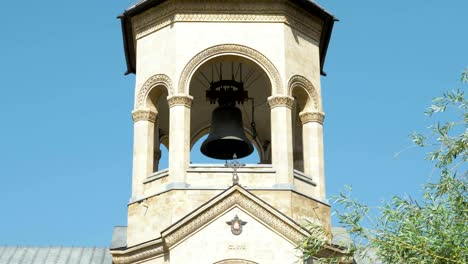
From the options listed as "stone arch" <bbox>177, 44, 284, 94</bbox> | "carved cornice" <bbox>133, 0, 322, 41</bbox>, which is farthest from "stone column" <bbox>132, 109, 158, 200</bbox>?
"carved cornice" <bbox>133, 0, 322, 41</bbox>

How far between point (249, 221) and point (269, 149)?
16.4ft

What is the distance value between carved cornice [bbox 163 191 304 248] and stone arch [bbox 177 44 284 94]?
2.67 m

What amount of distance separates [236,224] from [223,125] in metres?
2.80

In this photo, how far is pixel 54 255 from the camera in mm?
25891

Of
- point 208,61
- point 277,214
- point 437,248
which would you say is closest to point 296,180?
point 277,214

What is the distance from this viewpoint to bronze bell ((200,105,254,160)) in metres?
23.0

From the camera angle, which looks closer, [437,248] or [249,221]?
[437,248]

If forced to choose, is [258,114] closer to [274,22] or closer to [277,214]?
[274,22]

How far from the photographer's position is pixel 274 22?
23016 mm

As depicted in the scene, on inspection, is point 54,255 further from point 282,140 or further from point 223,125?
point 282,140

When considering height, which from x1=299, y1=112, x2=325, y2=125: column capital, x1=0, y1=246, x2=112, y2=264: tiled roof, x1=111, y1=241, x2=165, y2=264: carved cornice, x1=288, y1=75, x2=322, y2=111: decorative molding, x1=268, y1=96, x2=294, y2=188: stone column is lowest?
x1=111, y1=241, x2=165, y2=264: carved cornice

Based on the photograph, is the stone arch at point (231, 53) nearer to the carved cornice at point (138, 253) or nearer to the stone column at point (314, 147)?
the stone column at point (314, 147)

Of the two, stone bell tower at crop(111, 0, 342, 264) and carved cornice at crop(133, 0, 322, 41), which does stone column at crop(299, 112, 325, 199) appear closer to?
stone bell tower at crop(111, 0, 342, 264)

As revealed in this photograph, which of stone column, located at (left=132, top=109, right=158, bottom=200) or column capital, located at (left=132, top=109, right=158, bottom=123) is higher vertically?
column capital, located at (left=132, top=109, right=158, bottom=123)
